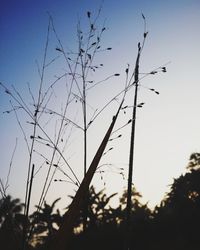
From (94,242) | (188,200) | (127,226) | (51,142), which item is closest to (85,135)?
(51,142)

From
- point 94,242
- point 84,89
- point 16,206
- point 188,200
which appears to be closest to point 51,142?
point 84,89

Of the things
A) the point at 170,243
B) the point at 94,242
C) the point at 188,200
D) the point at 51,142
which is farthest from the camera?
the point at 188,200

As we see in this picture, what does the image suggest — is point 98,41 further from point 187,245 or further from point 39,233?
point 39,233

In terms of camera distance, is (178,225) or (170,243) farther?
(178,225)

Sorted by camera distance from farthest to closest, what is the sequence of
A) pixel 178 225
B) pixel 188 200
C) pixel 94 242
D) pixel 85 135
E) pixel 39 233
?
pixel 39 233
pixel 188 200
pixel 178 225
pixel 94 242
pixel 85 135

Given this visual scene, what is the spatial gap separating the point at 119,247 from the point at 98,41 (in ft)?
46.2

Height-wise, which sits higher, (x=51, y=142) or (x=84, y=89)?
(x=84, y=89)

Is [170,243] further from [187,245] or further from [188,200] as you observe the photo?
[188,200]

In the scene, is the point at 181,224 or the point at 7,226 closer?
the point at 7,226

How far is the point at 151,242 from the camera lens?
52.0ft

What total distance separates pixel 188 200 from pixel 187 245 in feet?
17.8

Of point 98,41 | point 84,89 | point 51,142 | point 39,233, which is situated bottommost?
point 39,233

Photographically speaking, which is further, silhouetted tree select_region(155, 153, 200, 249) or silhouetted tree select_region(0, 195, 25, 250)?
silhouetted tree select_region(155, 153, 200, 249)

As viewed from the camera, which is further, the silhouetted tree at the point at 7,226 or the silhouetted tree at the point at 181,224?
the silhouetted tree at the point at 181,224
